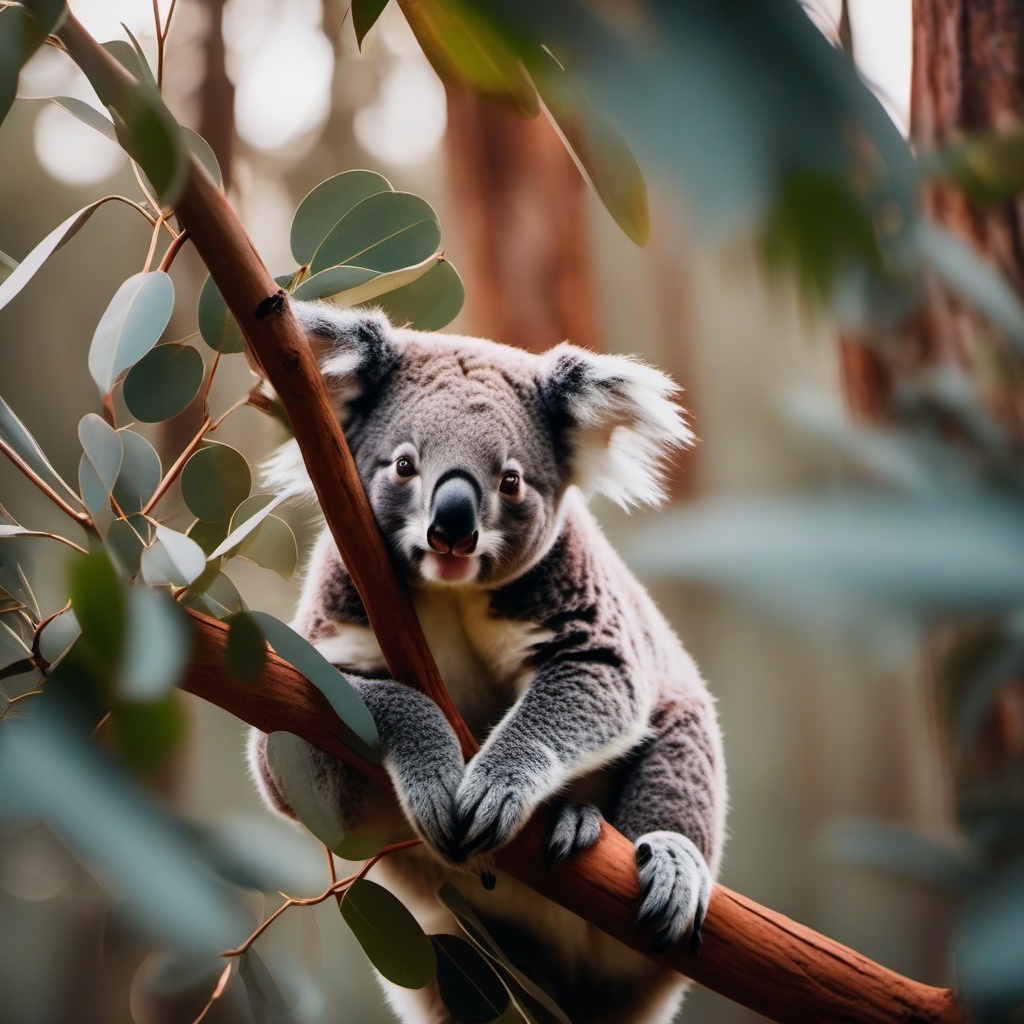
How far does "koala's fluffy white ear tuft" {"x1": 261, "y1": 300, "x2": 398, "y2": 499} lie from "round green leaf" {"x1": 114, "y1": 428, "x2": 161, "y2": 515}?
Answer: 0.29 m

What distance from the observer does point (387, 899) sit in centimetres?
138

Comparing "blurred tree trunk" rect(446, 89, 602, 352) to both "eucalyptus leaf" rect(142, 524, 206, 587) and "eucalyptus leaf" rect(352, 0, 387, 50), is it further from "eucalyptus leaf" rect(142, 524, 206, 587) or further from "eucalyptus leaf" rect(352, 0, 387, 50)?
"eucalyptus leaf" rect(142, 524, 206, 587)

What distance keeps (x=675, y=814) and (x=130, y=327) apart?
1169 mm

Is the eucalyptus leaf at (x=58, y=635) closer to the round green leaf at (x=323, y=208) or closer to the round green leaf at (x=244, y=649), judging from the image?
the round green leaf at (x=244, y=649)

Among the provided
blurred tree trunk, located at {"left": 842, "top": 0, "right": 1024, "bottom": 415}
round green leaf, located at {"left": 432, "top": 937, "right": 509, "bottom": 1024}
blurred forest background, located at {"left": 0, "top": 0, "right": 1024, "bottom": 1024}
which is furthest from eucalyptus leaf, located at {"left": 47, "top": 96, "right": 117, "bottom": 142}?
blurred tree trunk, located at {"left": 842, "top": 0, "right": 1024, "bottom": 415}

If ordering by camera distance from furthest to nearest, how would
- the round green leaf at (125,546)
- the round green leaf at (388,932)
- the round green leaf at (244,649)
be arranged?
the round green leaf at (388,932) → the round green leaf at (125,546) → the round green leaf at (244,649)

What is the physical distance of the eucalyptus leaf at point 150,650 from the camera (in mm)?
474

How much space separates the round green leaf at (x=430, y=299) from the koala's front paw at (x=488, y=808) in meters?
0.73

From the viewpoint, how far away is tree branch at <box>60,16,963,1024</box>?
3.59ft

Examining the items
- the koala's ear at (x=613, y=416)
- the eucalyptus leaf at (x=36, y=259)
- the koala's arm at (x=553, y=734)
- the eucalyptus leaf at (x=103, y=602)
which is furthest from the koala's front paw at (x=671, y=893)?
the eucalyptus leaf at (x=36, y=259)

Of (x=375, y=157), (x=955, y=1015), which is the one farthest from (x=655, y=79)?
(x=375, y=157)

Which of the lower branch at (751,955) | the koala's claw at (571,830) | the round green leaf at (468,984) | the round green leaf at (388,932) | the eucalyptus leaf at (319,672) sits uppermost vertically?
the eucalyptus leaf at (319,672)

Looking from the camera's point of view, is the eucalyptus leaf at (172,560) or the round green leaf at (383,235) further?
the round green leaf at (383,235)

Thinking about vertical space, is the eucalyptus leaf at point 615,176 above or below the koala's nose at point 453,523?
above
